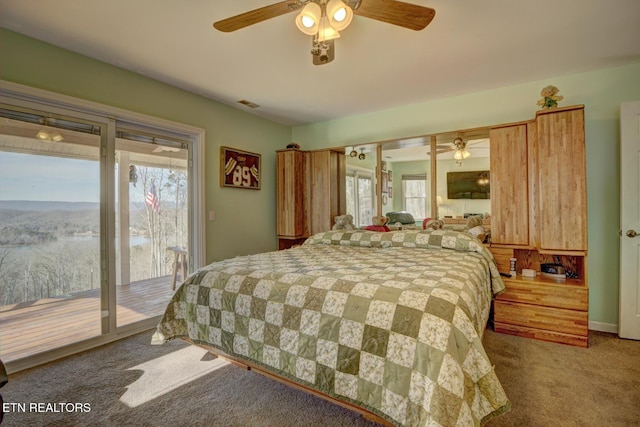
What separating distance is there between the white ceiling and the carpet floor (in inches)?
96.8

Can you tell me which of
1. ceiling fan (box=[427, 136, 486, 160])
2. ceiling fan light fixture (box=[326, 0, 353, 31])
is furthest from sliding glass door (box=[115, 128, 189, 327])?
ceiling fan (box=[427, 136, 486, 160])

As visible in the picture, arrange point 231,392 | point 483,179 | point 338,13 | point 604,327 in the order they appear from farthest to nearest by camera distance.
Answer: point 483,179
point 604,327
point 231,392
point 338,13

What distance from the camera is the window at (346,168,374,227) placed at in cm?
394

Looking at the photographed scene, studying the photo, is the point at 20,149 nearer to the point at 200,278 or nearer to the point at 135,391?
the point at 200,278

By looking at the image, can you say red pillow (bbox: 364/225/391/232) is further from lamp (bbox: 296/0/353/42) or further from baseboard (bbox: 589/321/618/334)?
lamp (bbox: 296/0/353/42)

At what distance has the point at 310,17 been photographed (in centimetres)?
153

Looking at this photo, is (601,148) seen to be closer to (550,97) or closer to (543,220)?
(550,97)

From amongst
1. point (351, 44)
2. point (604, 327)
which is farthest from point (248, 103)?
point (604, 327)

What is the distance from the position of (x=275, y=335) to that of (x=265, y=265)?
0.55m

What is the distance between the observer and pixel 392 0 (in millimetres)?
1464

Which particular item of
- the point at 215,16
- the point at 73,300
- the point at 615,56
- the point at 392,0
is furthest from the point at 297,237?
the point at 615,56

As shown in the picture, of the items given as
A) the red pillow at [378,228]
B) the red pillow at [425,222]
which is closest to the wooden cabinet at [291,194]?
the red pillow at [378,228]

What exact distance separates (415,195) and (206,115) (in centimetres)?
266

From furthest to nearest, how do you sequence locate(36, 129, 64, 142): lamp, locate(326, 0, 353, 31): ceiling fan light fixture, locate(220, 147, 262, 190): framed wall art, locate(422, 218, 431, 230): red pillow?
1. locate(220, 147, 262, 190): framed wall art
2. locate(422, 218, 431, 230): red pillow
3. locate(36, 129, 64, 142): lamp
4. locate(326, 0, 353, 31): ceiling fan light fixture
